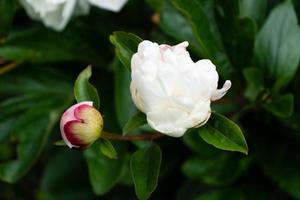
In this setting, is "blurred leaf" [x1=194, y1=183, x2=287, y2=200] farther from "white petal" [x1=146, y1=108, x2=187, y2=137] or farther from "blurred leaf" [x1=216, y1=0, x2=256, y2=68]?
"white petal" [x1=146, y1=108, x2=187, y2=137]

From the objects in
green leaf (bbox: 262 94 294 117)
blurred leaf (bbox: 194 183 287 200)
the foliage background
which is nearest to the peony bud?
the foliage background

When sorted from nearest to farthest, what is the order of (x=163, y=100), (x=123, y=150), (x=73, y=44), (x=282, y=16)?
(x=163, y=100), (x=282, y=16), (x=123, y=150), (x=73, y=44)

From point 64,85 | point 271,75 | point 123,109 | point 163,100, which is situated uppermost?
point 163,100

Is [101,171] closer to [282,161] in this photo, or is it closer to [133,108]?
[133,108]

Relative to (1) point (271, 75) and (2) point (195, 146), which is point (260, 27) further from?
(2) point (195, 146)

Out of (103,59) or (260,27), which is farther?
(103,59)

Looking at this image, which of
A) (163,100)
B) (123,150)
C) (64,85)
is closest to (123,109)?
(123,150)

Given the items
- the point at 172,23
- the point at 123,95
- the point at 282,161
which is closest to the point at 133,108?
the point at 123,95
